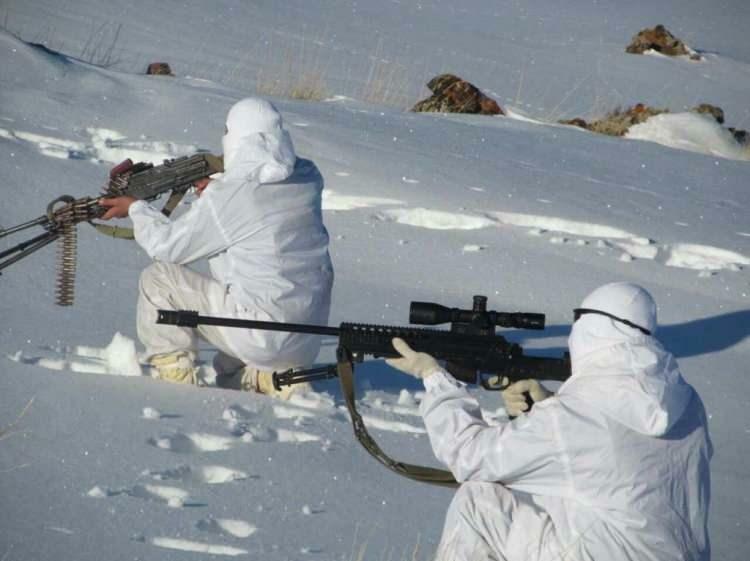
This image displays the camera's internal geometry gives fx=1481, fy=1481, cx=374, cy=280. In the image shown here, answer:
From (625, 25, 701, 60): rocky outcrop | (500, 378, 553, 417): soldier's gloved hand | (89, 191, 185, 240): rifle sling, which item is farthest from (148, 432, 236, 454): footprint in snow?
(625, 25, 701, 60): rocky outcrop

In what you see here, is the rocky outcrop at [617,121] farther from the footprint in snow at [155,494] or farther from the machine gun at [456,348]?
the footprint in snow at [155,494]

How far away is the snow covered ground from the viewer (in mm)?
4938

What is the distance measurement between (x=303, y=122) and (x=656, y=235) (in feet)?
9.62

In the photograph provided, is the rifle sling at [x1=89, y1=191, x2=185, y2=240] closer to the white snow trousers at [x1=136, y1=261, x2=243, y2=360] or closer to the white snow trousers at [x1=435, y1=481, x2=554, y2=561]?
the white snow trousers at [x1=136, y1=261, x2=243, y2=360]

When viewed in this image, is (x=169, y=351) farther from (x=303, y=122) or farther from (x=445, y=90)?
(x=445, y=90)

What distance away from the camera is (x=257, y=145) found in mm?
5898

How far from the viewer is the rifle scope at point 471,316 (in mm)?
4594

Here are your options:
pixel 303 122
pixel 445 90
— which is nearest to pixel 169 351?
pixel 303 122

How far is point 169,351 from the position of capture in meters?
6.01

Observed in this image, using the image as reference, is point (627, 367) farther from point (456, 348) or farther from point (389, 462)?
point (389, 462)

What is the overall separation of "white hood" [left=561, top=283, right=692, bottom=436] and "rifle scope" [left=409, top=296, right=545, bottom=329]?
2.06ft

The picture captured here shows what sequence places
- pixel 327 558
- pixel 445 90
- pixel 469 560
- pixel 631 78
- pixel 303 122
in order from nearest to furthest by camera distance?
pixel 469 560 → pixel 327 558 → pixel 303 122 → pixel 445 90 → pixel 631 78

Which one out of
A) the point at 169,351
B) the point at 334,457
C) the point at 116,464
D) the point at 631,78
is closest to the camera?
the point at 116,464

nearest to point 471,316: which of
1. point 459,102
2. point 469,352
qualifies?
point 469,352
